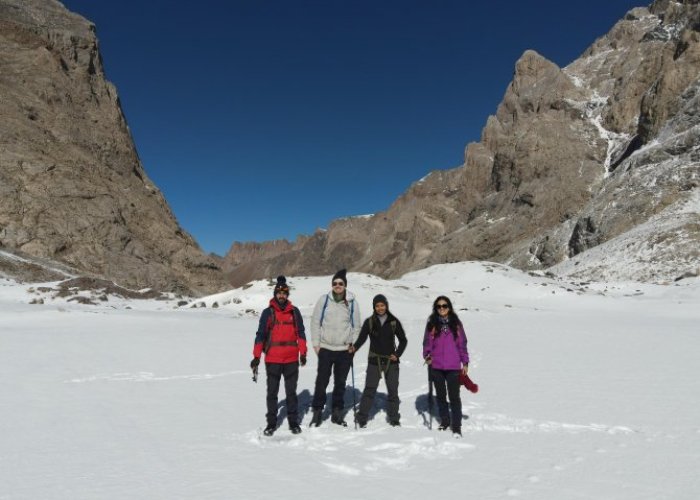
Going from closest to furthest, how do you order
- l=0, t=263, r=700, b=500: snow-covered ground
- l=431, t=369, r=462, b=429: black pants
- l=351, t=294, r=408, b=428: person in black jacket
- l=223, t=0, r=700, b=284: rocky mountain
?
1. l=0, t=263, r=700, b=500: snow-covered ground
2. l=431, t=369, r=462, b=429: black pants
3. l=351, t=294, r=408, b=428: person in black jacket
4. l=223, t=0, r=700, b=284: rocky mountain

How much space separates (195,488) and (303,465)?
1.20 metres

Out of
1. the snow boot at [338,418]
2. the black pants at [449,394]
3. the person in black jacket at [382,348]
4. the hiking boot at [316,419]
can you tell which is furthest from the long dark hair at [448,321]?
the hiking boot at [316,419]

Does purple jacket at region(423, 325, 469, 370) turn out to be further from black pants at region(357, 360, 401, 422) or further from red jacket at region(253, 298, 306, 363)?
red jacket at region(253, 298, 306, 363)

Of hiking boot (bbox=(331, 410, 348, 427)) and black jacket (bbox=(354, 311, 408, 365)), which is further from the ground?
black jacket (bbox=(354, 311, 408, 365))

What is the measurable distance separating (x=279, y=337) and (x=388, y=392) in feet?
5.75

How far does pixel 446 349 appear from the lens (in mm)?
6805

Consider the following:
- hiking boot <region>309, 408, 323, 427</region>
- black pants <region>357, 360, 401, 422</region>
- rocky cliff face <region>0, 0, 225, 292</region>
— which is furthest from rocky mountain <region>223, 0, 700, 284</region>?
rocky cliff face <region>0, 0, 225, 292</region>

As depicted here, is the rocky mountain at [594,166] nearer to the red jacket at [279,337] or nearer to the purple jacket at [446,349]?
the purple jacket at [446,349]

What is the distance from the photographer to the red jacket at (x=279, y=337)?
6.66 m

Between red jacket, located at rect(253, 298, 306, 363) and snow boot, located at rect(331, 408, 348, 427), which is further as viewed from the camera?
snow boot, located at rect(331, 408, 348, 427)

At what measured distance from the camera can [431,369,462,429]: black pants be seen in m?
6.29

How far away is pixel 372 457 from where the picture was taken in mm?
5449

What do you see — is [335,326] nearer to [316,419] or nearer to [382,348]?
[382,348]

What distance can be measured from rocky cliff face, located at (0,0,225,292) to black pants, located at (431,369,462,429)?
4335 cm
